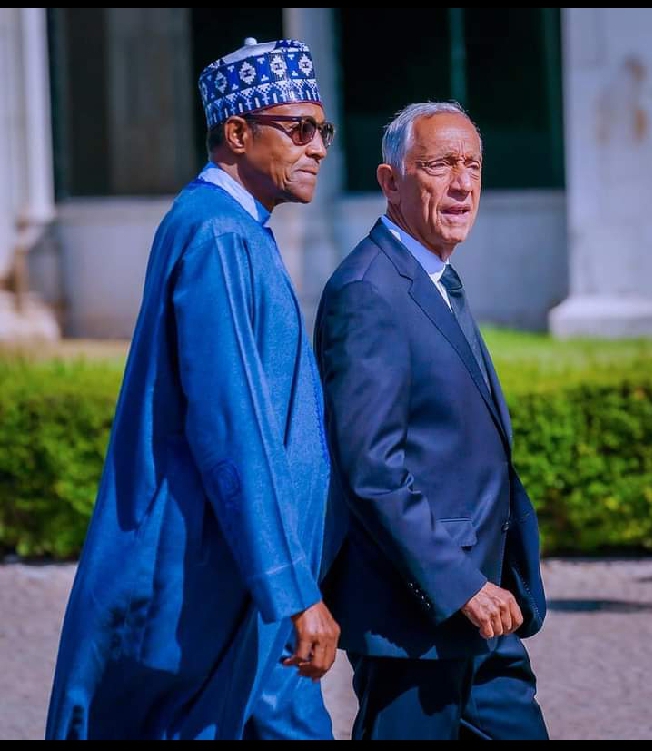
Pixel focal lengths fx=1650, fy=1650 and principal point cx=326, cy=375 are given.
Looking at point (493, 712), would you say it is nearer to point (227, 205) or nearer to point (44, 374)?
point (227, 205)

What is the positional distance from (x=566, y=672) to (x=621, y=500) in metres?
2.10

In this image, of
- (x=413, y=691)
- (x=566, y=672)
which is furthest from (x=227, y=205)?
(x=566, y=672)

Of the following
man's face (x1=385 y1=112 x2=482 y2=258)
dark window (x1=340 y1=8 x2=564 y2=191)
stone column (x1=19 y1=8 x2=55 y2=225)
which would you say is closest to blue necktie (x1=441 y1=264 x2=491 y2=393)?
man's face (x1=385 y1=112 x2=482 y2=258)

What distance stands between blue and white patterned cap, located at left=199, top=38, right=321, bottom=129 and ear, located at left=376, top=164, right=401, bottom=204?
0.29 meters

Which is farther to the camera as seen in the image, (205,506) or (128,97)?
(128,97)

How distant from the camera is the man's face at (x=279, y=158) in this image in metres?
3.54

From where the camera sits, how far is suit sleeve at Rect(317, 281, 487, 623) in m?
3.46

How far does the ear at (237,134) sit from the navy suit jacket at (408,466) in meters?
0.37

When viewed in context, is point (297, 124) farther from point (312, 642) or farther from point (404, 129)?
point (312, 642)

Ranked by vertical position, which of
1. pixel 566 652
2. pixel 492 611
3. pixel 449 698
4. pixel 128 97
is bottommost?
pixel 566 652

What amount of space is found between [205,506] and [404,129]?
3.35 ft

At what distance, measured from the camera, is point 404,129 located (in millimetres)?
3760

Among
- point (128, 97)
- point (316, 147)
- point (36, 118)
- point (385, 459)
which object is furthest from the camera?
point (128, 97)

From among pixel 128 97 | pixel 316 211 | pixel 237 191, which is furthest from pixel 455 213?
pixel 128 97
